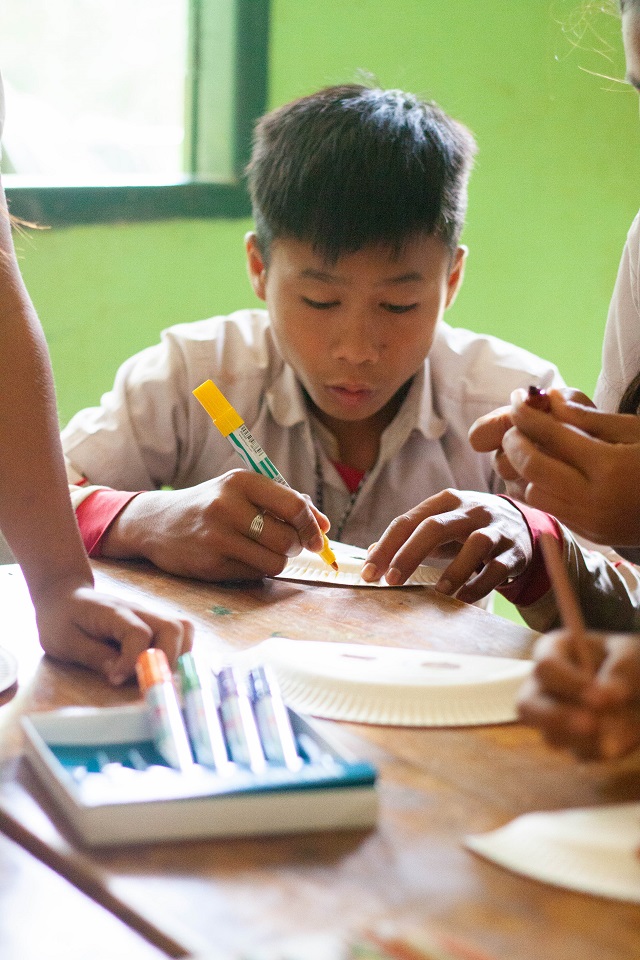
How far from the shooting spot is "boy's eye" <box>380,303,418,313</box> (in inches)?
45.8

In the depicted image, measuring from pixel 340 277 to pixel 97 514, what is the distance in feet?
1.21

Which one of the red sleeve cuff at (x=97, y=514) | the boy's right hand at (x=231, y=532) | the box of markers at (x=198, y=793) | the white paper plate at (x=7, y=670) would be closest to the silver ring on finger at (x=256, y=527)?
the boy's right hand at (x=231, y=532)

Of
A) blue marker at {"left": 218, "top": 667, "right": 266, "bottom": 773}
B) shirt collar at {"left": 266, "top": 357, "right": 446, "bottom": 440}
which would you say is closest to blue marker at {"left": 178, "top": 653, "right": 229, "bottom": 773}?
blue marker at {"left": 218, "top": 667, "right": 266, "bottom": 773}

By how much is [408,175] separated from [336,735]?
774mm

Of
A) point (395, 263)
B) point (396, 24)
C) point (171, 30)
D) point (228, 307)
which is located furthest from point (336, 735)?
point (396, 24)

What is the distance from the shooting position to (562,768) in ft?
1.78

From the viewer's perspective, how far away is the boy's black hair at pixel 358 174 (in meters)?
1.16

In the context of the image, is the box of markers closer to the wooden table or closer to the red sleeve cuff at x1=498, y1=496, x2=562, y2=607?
the wooden table

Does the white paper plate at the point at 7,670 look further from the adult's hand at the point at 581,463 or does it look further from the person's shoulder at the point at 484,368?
the person's shoulder at the point at 484,368

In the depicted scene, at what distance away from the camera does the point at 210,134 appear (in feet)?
6.15

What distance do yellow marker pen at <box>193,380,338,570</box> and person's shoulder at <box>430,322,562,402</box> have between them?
462 millimetres

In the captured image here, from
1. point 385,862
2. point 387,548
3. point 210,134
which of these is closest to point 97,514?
point 387,548

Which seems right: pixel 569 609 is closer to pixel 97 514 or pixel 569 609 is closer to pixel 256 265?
pixel 97 514

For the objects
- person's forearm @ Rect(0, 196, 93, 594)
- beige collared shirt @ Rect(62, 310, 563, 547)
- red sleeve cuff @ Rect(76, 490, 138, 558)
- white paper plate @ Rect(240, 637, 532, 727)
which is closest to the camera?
white paper plate @ Rect(240, 637, 532, 727)
